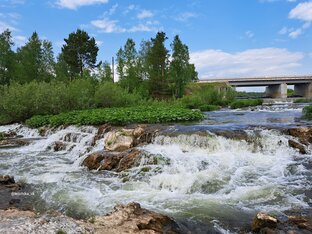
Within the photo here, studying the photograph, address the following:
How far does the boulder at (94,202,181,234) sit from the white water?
124 centimetres

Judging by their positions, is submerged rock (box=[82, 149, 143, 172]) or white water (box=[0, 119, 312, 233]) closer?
white water (box=[0, 119, 312, 233])

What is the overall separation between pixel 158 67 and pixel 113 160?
38510mm

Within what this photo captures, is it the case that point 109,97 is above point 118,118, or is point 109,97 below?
above

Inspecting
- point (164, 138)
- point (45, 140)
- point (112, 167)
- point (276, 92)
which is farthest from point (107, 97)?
point (276, 92)

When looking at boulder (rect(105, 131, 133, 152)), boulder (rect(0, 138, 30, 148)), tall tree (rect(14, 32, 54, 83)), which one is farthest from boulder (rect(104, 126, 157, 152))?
tall tree (rect(14, 32, 54, 83))

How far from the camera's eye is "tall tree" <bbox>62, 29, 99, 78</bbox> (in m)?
46.0

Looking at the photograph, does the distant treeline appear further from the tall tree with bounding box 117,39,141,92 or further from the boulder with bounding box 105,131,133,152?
the boulder with bounding box 105,131,133,152

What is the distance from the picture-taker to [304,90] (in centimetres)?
8319

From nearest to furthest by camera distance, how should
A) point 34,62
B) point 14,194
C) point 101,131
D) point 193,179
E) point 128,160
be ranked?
point 14,194 < point 193,179 < point 128,160 < point 101,131 < point 34,62

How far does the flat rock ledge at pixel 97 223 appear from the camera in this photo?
5625 millimetres

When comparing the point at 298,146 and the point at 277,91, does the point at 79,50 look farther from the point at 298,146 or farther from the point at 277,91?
the point at 277,91

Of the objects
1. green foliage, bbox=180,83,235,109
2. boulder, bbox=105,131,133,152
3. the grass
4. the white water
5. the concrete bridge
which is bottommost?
the white water

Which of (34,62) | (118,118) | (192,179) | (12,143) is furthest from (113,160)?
(34,62)

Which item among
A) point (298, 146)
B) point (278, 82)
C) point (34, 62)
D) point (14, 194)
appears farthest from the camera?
point (278, 82)
